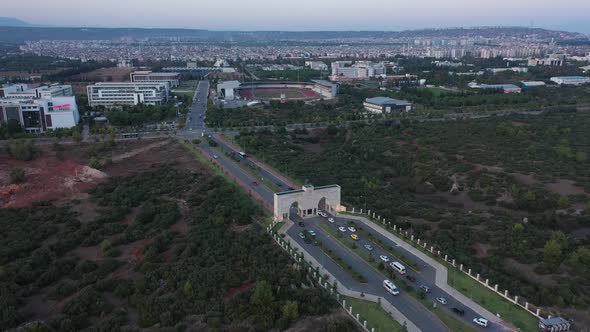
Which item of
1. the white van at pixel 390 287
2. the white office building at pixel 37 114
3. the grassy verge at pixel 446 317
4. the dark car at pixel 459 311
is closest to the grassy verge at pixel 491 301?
the dark car at pixel 459 311

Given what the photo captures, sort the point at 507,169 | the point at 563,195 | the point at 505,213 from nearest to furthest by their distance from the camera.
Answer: the point at 505,213 → the point at 563,195 → the point at 507,169

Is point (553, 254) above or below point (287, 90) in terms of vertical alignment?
below

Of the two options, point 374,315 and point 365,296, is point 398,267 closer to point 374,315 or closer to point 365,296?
point 365,296

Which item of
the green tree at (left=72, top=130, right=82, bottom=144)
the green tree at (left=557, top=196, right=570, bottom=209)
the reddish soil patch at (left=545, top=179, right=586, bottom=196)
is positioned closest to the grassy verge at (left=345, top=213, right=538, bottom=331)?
the green tree at (left=557, top=196, right=570, bottom=209)

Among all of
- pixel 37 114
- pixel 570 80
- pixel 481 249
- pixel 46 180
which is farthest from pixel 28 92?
pixel 570 80

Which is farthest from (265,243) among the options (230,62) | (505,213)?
(230,62)

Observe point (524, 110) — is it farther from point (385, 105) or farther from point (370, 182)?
point (370, 182)

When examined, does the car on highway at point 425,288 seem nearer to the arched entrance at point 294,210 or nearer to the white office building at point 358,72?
the arched entrance at point 294,210
